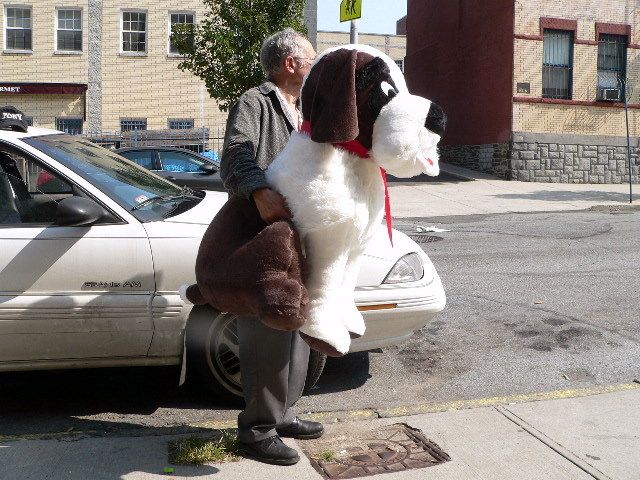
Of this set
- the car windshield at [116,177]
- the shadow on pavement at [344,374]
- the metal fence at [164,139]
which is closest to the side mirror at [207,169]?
the car windshield at [116,177]

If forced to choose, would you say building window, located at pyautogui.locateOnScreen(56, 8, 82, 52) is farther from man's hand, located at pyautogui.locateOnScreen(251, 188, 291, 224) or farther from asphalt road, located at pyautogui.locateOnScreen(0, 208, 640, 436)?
man's hand, located at pyautogui.locateOnScreen(251, 188, 291, 224)

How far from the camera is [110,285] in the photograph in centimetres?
392

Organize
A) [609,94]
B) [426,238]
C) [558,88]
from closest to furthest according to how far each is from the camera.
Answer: [426,238], [558,88], [609,94]

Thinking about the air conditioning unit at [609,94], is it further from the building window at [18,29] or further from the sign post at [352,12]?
the building window at [18,29]

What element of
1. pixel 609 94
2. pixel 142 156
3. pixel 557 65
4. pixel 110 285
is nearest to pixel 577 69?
pixel 557 65

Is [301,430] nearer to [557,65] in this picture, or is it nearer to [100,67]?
[557,65]

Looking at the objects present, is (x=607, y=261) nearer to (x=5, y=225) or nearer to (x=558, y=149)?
(x=5, y=225)

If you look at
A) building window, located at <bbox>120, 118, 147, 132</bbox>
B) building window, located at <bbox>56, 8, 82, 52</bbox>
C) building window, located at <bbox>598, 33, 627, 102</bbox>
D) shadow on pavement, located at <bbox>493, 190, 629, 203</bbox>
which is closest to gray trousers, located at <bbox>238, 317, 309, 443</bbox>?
shadow on pavement, located at <bbox>493, 190, 629, 203</bbox>

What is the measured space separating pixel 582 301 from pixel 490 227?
18.5 ft

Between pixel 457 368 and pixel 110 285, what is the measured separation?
2229 millimetres

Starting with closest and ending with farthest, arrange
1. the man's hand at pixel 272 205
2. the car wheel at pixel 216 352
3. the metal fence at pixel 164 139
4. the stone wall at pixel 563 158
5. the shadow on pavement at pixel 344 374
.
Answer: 1. the man's hand at pixel 272 205
2. the car wheel at pixel 216 352
3. the shadow on pavement at pixel 344 374
4. the stone wall at pixel 563 158
5. the metal fence at pixel 164 139

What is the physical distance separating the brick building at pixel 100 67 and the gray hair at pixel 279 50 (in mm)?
23255

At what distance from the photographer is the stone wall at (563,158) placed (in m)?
21.1

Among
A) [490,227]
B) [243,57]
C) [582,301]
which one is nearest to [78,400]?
[582,301]
